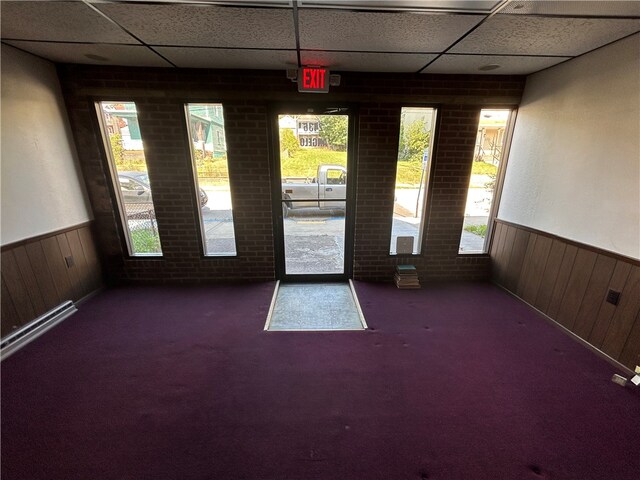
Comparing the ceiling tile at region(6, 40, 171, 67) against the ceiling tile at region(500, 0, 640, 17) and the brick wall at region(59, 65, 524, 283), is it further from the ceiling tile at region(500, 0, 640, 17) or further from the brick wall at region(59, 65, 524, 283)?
the ceiling tile at region(500, 0, 640, 17)

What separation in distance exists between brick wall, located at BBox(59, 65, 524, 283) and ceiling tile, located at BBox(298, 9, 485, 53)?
78 centimetres

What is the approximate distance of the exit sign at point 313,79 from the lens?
105 inches

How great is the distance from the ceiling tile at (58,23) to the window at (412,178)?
2785 millimetres

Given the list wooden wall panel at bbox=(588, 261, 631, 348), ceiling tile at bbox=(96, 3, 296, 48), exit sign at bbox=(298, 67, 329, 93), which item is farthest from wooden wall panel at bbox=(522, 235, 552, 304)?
ceiling tile at bbox=(96, 3, 296, 48)

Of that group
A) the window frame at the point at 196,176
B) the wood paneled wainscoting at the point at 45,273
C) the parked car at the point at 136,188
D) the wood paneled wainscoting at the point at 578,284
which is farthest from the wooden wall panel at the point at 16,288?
the wood paneled wainscoting at the point at 578,284

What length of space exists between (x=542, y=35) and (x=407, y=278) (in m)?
2.57

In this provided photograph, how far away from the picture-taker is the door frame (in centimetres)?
311

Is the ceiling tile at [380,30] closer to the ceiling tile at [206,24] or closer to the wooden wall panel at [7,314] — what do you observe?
the ceiling tile at [206,24]

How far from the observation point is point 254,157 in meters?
Result: 3.20

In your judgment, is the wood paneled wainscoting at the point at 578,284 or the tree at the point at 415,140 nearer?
the wood paneled wainscoting at the point at 578,284

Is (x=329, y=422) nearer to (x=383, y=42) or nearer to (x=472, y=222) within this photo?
(x=383, y=42)

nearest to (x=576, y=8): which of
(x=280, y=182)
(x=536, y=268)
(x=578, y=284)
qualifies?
Result: (x=578, y=284)

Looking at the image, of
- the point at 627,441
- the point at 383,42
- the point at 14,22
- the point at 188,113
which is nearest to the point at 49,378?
the point at 14,22

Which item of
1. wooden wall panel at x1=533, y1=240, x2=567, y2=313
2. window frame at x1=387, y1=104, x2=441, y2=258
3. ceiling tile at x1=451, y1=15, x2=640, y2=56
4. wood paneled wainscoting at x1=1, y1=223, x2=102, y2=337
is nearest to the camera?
ceiling tile at x1=451, y1=15, x2=640, y2=56
